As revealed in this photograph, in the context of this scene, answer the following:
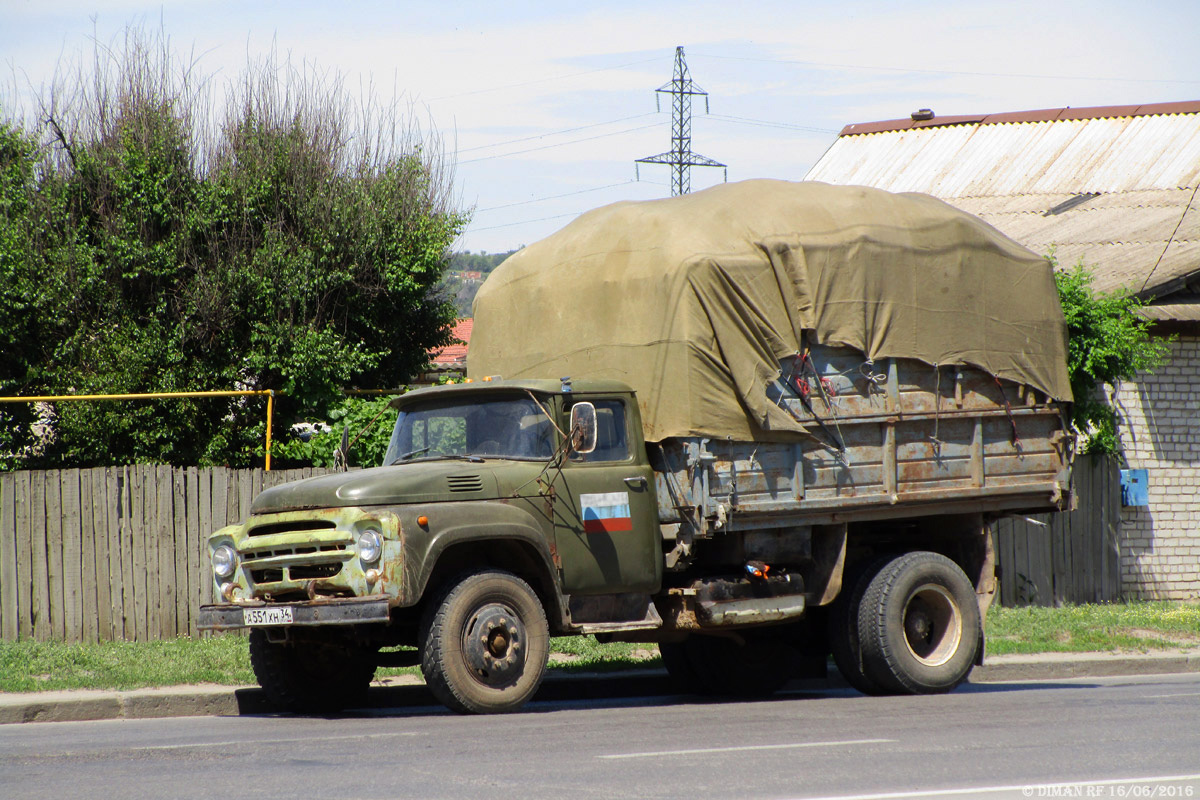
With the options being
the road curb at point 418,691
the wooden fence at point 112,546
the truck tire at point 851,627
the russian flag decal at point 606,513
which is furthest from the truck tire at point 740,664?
the wooden fence at point 112,546

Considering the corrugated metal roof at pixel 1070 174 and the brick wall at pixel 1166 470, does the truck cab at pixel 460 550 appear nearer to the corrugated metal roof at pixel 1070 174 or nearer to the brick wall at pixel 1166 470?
the brick wall at pixel 1166 470

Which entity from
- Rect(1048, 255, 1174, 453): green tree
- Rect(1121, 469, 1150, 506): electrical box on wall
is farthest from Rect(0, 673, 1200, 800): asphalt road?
Rect(1121, 469, 1150, 506): electrical box on wall

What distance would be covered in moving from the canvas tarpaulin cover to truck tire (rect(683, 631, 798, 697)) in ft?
7.81

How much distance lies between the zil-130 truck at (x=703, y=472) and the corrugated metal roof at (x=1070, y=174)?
8232mm

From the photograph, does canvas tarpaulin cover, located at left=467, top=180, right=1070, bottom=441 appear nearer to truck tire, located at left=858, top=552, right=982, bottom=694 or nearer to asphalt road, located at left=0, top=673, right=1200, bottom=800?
truck tire, located at left=858, top=552, right=982, bottom=694

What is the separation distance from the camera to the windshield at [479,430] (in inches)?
398

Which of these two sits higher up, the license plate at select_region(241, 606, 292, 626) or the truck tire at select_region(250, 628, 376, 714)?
the license plate at select_region(241, 606, 292, 626)

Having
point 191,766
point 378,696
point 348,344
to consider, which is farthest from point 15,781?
point 348,344

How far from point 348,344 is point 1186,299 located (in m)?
11.5

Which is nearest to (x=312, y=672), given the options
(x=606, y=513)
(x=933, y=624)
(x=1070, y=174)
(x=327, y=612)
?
(x=327, y=612)

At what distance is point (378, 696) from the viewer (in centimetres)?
1112

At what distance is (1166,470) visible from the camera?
1886cm

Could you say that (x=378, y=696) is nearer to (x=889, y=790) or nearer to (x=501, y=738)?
(x=501, y=738)

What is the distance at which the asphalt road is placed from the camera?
6.39 metres
